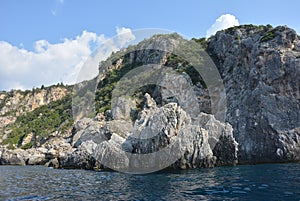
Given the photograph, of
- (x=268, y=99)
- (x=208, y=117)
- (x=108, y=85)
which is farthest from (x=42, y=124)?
(x=268, y=99)

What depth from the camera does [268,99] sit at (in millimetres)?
51094

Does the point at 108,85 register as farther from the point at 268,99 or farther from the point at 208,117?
the point at 208,117

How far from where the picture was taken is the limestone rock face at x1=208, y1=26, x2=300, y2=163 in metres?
46.9

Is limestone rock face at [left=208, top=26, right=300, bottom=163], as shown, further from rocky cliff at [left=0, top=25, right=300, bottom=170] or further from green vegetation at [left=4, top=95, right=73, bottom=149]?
green vegetation at [left=4, top=95, right=73, bottom=149]

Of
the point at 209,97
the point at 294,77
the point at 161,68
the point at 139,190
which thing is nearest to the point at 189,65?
the point at 161,68

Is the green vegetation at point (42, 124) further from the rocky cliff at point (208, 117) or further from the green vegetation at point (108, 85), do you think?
the green vegetation at point (108, 85)

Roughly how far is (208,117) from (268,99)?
13360 mm

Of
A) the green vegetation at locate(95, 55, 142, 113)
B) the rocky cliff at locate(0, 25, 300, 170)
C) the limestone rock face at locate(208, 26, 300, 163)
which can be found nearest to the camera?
the rocky cliff at locate(0, 25, 300, 170)

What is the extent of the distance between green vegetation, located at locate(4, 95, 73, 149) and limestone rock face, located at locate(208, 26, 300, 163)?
73635mm

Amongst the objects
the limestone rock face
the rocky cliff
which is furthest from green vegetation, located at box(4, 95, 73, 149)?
the limestone rock face

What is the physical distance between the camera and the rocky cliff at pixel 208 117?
3644 centimetres

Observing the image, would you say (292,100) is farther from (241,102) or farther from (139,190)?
(139,190)

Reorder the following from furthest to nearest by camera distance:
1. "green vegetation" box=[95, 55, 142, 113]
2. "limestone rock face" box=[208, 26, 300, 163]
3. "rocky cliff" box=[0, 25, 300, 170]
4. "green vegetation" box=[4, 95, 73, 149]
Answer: "green vegetation" box=[4, 95, 73, 149] → "green vegetation" box=[95, 55, 142, 113] → "limestone rock face" box=[208, 26, 300, 163] → "rocky cliff" box=[0, 25, 300, 170]

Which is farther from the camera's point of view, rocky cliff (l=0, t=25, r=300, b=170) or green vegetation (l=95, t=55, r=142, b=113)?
green vegetation (l=95, t=55, r=142, b=113)
